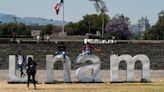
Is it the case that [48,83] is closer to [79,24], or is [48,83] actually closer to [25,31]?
[25,31]

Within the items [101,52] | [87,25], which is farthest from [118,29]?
[101,52]

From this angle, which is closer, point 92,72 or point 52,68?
point 52,68

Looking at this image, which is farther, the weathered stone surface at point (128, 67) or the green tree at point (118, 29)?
the green tree at point (118, 29)

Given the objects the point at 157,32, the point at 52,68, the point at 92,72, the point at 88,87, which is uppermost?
the point at 157,32

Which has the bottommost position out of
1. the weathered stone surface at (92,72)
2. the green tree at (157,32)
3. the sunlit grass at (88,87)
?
the sunlit grass at (88,87)

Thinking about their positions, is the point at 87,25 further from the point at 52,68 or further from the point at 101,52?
the point at 52,68

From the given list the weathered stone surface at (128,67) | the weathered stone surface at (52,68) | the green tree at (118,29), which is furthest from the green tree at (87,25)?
the weathered stone surface at (52,68)

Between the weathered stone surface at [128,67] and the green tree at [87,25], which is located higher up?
the green tree at [87,25]

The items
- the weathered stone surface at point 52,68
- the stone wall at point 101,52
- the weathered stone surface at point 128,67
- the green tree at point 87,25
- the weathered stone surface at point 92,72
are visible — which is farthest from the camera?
the green tree at point 87,25

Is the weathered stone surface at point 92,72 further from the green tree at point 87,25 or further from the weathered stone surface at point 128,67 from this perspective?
the green tree at point 87,25

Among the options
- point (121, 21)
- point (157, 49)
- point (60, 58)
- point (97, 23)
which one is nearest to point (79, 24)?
point (97, 23)

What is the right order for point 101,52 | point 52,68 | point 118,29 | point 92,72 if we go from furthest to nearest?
point 118,29 → point 101,52 → point 92,72 → point 52,68

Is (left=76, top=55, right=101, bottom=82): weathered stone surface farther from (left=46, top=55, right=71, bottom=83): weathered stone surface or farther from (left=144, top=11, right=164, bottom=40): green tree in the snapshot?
(left=144, top=11, right=164, bottom=40): green tree

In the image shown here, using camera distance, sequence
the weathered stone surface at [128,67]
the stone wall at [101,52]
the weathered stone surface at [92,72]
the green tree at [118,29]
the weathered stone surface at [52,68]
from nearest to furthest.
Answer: the weathered stone surface at [52,68], the weathered stone surface at [92,72], the weathered stone surface at [128,67], the stone wall at [101,52], the green tree at [118,29]
